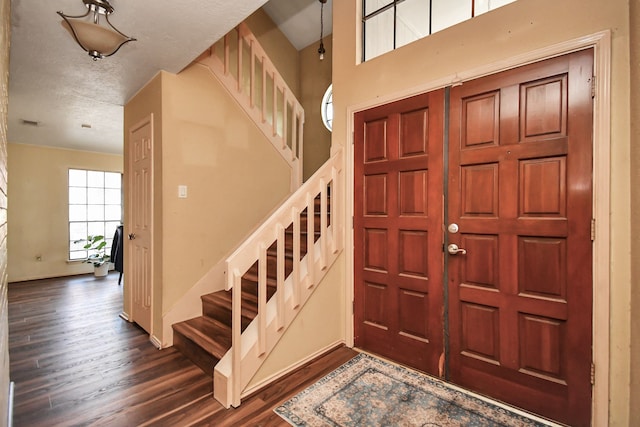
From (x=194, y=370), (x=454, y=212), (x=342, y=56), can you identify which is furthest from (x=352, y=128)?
(x=194, y=370)

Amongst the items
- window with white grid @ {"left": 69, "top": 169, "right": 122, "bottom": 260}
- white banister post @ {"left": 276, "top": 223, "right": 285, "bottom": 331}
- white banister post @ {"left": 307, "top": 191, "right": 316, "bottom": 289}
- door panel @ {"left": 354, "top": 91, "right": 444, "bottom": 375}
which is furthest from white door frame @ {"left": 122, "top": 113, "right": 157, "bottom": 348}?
window with white grid @ {"left": 69, "top": 169, "right": 122, "bottom": 260}

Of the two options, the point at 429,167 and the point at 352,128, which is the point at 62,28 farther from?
the point at 429,167

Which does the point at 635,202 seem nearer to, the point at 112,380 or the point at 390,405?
the point at 390,405

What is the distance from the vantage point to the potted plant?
5.45 meters

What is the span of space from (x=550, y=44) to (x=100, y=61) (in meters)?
3.18

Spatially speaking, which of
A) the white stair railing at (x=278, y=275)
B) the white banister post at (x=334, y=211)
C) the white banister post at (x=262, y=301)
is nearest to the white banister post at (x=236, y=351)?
the white stair railing at (x=278, y=275)

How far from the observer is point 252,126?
10.5 feet

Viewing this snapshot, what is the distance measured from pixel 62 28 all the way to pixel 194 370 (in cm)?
254

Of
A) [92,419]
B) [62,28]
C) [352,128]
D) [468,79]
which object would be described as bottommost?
[92,419]

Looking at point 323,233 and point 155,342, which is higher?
point 323,233

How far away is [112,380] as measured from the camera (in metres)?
2.08

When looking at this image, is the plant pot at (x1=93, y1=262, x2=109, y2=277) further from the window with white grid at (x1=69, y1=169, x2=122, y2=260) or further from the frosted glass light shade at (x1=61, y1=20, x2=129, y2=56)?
the frosted glass light shade at (x1=61, y1=20, x2=129, y2=56)

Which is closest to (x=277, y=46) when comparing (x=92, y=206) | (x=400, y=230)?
(x=400, y=230)

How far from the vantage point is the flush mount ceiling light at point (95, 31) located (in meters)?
1.64
